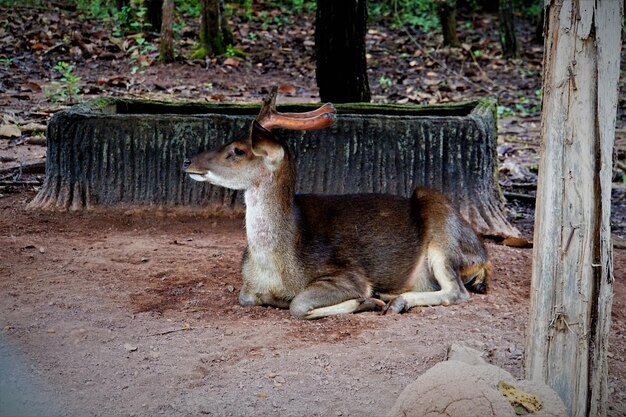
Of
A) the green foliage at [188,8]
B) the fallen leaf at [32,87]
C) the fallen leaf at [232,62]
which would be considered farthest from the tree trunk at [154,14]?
the fallen leaf at [32,87]

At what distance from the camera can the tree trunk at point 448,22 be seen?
1794cm

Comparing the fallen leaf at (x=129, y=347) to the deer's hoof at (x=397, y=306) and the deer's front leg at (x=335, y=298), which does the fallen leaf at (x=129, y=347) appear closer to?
the deer's front leg at (x=335, y=298)

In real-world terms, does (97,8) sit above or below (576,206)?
above

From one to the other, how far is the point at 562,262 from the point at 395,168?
3926 millimetres

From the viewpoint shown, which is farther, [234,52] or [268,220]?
[234,52]

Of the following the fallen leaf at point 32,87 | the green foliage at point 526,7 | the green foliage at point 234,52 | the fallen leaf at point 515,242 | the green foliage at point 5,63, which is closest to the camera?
the fallen leaf at point 515,242

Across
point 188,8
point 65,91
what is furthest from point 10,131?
point 188,8

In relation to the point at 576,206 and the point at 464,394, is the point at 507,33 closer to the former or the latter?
the point at 576,206

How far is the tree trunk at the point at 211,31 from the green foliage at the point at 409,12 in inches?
203

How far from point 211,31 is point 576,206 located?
507 inches

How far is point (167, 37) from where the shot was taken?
15461 mm

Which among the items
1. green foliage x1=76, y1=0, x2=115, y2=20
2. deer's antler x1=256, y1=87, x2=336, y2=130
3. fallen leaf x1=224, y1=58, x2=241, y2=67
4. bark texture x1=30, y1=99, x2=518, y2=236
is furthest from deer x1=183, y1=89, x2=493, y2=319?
green foliage x1=76, y1=0, x2=115, y2=20

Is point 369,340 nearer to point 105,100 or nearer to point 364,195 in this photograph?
point 364,195

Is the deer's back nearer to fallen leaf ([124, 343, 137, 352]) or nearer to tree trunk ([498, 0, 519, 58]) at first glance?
fallen leaf ([124, 343, 137, 352])
